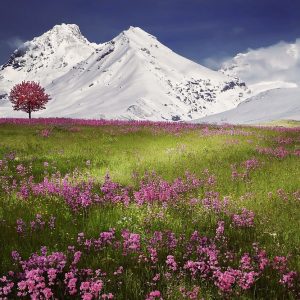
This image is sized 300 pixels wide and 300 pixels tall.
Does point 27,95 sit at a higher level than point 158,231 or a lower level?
higher

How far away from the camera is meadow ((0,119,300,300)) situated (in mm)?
4363

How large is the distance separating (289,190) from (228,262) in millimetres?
4633

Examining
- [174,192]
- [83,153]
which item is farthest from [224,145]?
[174,192]

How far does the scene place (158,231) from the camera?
6.01 m

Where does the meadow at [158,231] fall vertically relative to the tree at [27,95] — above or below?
below

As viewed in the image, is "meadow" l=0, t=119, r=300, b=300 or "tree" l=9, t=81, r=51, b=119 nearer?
"meadow" l=0, t=119, r=300, b=300

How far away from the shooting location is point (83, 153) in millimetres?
15609

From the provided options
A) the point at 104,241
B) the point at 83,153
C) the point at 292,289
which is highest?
the point at 83,153

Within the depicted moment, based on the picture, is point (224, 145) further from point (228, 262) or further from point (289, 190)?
point (228, 262)

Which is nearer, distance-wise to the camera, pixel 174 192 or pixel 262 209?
pixel 262 209

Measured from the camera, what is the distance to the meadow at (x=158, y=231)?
14.3 ft

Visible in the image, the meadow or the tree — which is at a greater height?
the tree

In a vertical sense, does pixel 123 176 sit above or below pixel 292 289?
above

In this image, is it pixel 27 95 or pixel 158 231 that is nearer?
pixel 158 231
